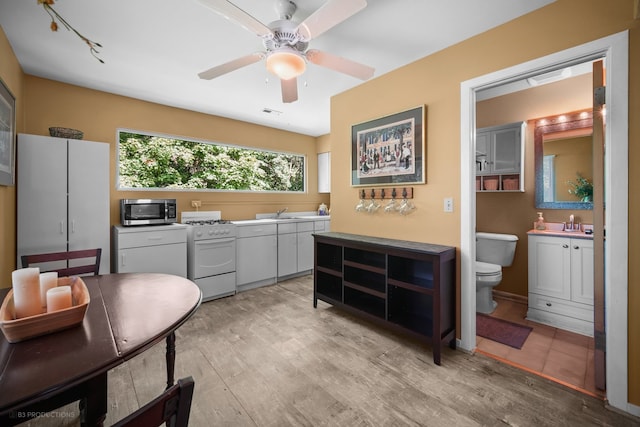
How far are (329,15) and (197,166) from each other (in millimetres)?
3203

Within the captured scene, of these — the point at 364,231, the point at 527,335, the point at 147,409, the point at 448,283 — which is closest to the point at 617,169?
the point at 448,283

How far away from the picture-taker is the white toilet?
2869mm

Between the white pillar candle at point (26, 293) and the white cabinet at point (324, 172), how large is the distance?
4.61 m

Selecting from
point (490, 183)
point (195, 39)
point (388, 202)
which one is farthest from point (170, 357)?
point (490, 183)

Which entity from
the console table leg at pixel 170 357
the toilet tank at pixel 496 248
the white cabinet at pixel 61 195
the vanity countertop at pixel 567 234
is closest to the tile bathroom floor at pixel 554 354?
the toilet tank at pixel 496 248

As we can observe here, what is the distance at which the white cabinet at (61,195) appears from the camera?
2564mm

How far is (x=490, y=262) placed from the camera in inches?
128

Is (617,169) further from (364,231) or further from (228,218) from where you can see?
(228,218)

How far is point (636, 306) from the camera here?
162 centimetres

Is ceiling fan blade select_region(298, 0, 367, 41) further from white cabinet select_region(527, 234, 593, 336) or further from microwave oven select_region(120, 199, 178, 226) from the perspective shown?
white cabinet select_region(527, 234, 593, 336)

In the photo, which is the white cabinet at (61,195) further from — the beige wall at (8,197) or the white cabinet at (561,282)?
the white cabinet at (561,282)

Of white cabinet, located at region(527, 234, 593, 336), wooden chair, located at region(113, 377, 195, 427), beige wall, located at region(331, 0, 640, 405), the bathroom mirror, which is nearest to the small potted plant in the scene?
the bathroom mirror

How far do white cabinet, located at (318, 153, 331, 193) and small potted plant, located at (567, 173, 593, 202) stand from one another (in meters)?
3.45

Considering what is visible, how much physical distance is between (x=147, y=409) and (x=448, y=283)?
2.21 metres
